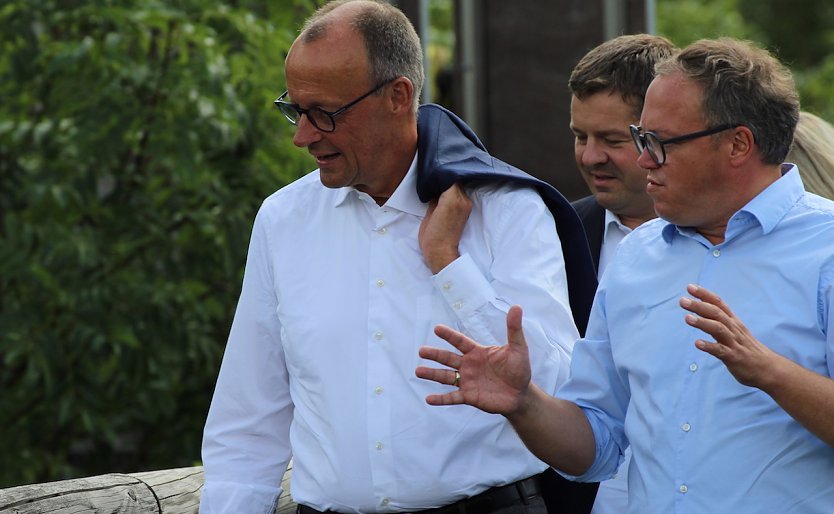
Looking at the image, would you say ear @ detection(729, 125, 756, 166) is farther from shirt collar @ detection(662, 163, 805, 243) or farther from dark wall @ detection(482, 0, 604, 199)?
dark wall @ detection(482, 0, 604, 199)

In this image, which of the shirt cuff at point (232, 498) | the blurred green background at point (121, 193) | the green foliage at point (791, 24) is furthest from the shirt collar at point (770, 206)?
the green foliage at point (791, 24)

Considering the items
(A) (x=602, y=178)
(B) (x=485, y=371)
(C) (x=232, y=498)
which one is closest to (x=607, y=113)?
(A) (x=602, y=178)

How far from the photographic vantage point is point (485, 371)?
2.57 metres

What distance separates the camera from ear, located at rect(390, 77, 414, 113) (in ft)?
9.78

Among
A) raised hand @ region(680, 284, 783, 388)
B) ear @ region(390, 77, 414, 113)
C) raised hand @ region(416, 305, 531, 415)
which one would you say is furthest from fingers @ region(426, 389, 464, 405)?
ear @ region(390, 77, 414, 113)

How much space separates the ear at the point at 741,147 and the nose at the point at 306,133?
0.93 m

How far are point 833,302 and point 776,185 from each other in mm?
285

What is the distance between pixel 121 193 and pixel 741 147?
300 centimetres

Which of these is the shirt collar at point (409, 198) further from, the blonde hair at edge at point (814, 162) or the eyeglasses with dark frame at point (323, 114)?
the blonde hair at edge at point (814, 162)

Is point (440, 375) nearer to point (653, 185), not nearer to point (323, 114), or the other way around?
point (653, 185)

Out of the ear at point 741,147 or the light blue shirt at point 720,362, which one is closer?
the light blue shirt at point 720,362

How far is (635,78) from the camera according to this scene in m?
3.32

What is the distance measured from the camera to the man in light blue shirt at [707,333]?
7.73 feet

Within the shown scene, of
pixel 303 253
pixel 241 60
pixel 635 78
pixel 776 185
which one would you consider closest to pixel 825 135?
pixel 635 78
